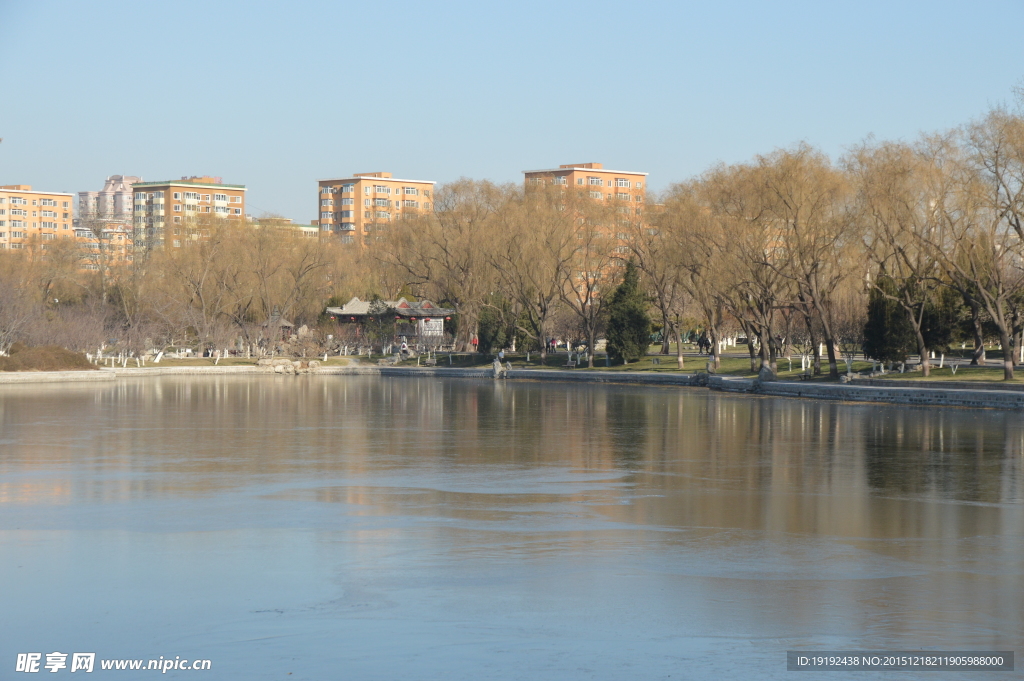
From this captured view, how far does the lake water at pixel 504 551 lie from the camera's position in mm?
8516

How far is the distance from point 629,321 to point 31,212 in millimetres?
141214

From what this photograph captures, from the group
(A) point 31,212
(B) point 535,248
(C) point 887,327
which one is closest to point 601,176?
(A) point 31,212

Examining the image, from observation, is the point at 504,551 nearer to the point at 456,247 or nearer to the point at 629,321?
the point at 629,321

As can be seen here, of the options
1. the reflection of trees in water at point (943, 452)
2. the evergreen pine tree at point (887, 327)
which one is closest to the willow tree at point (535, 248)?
the evergreen pine tree at point (887, 327)

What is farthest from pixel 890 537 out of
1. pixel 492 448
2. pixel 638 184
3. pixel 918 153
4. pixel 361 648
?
pixel 638 184

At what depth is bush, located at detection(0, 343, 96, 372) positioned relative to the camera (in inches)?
2053

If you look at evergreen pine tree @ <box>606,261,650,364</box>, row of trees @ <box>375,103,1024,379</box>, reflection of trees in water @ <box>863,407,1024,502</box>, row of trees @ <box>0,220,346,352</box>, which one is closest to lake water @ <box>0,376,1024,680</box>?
reflection of trees in water @ <box>863,407,1024,502</box>

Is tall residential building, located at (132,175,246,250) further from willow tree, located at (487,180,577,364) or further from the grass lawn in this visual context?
willow tree, located at (487,180,577,364)

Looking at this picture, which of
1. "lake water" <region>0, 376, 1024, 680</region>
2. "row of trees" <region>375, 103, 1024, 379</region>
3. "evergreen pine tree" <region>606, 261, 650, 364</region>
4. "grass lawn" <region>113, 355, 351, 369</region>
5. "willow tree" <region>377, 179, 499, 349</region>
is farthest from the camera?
"willow tree" <region>377, 179, 499, 349</region>

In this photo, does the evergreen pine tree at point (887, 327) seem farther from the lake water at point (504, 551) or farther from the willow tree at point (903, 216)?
the lake water at point (504, 551)

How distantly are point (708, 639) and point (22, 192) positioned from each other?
182732 millimetres

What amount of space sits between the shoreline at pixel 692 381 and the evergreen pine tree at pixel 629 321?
3.61m

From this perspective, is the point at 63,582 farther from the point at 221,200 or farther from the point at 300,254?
the point at 221,200

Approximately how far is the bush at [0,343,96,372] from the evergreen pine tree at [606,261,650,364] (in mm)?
28428
